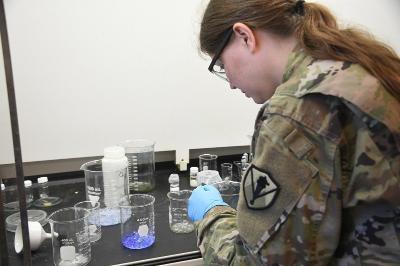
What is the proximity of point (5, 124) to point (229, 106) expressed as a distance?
1.32m

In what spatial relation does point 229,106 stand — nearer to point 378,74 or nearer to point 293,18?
point 293,18

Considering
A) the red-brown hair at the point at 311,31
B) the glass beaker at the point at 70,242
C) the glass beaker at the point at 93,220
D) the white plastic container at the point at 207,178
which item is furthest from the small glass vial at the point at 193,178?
the red-brown hair at the point at 311,31

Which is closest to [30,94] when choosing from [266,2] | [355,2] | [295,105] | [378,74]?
[266,2]

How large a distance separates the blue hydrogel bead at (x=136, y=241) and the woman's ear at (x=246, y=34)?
71cm

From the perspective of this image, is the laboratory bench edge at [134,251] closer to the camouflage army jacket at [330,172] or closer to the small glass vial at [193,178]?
the small glass vial at [193,178]

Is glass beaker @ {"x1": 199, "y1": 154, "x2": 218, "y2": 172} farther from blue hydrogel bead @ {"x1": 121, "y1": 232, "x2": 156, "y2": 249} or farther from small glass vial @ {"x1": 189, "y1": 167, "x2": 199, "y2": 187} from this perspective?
blue hydrogel bead @ {"x1": 121, "y1": 232, "x2": 156, "y2": 249}

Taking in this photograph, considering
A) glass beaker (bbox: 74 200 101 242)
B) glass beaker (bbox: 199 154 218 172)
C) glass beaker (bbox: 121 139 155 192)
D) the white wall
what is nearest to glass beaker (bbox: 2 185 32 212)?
glass beaker (bbox: 74 200 101 242)

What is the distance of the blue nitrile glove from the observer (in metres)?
1.07

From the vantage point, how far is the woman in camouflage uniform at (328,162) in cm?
62

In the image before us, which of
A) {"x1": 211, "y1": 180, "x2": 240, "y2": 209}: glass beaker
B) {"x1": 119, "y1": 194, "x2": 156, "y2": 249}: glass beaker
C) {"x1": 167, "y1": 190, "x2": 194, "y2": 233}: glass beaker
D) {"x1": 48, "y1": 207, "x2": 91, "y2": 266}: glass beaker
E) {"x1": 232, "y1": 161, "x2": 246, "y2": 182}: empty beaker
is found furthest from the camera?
{"x1": 232, "y1": 161, "x2": 246, "y2": 182}: empty beaker

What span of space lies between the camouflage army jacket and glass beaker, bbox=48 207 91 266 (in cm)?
62

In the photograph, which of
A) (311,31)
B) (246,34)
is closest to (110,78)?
(246,34)

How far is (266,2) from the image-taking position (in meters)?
0.80

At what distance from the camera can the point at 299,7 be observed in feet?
2.70
